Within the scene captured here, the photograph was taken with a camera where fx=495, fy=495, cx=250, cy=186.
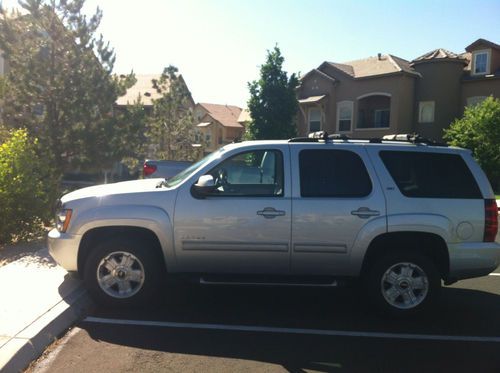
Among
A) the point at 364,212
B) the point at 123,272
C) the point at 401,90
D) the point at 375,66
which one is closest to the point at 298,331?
the point at 364,212

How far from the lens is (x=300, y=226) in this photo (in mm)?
5023

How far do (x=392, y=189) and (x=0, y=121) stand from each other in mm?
10058

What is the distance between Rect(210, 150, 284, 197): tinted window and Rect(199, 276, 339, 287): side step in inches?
34.1

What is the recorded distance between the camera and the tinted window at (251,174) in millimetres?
5172

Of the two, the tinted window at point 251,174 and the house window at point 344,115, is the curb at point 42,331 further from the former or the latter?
the house window at point 344,115

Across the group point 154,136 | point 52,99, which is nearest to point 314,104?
point 154,136

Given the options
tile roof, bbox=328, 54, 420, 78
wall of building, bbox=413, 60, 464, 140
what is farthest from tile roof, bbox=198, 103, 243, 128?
wall of building, bbox=413, 60, 464, 140

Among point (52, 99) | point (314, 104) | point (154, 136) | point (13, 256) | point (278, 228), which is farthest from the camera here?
point (314, 104)

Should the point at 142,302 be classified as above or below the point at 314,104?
below

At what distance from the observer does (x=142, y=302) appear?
5.19m

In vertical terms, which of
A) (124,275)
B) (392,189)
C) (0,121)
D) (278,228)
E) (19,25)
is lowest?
(124,275)

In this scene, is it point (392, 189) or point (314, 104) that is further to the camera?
point (314, 104)

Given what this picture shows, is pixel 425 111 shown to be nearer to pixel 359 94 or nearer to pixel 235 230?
pixel 359 94

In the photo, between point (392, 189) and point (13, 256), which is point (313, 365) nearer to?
point (392, 189)
